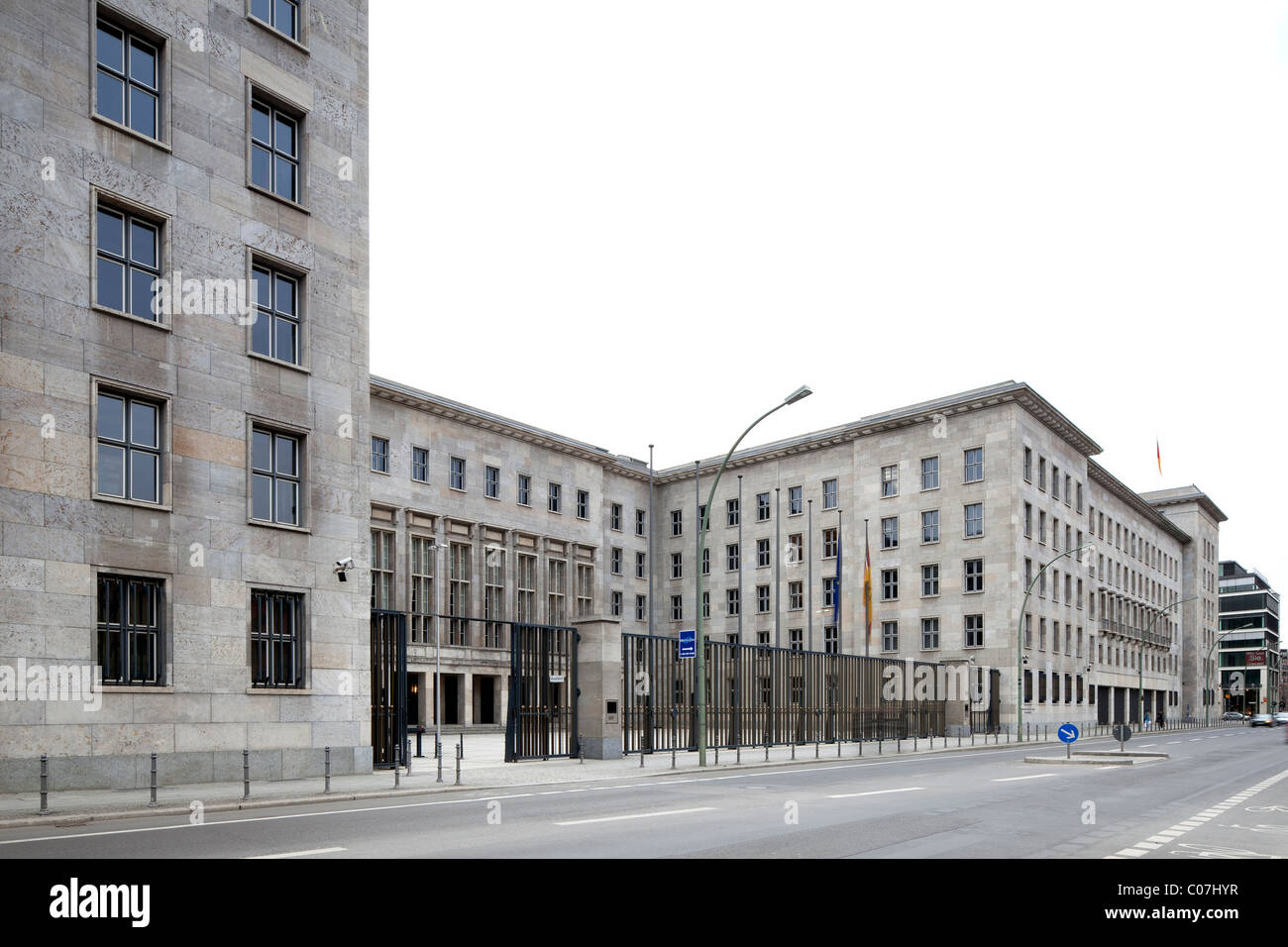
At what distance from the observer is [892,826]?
13.9m

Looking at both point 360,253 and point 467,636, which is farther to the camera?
point 467,636

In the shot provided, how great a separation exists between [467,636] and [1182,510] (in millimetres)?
83357

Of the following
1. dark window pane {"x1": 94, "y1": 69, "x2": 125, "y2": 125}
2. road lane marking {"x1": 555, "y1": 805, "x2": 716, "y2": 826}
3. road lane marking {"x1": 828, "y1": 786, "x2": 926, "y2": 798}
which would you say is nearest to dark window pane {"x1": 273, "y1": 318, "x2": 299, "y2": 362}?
dark window pane {"x1": 94, "y1": 69, "x2": 125, "y2": 125}

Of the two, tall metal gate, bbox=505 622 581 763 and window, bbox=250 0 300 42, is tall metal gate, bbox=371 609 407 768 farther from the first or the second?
window, bbox=250 0 300 42

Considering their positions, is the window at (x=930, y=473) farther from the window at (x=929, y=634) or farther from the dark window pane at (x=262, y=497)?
the dark window pane at (x=262, y=497)

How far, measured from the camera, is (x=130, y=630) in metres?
20.5

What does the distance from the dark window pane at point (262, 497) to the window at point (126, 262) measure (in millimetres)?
3879

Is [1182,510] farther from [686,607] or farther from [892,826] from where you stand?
[892,826]

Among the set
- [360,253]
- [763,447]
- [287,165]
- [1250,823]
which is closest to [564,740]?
[360,253]

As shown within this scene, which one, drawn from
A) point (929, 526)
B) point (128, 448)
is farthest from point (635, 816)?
point (929, 526)

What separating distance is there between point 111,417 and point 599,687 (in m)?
14.0

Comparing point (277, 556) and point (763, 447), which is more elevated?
point (763, 447)

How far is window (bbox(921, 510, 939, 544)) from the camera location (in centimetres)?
6488

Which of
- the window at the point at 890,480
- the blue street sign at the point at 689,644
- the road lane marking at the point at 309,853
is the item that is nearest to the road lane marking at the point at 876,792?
the blue street sign at the point at 689,644
